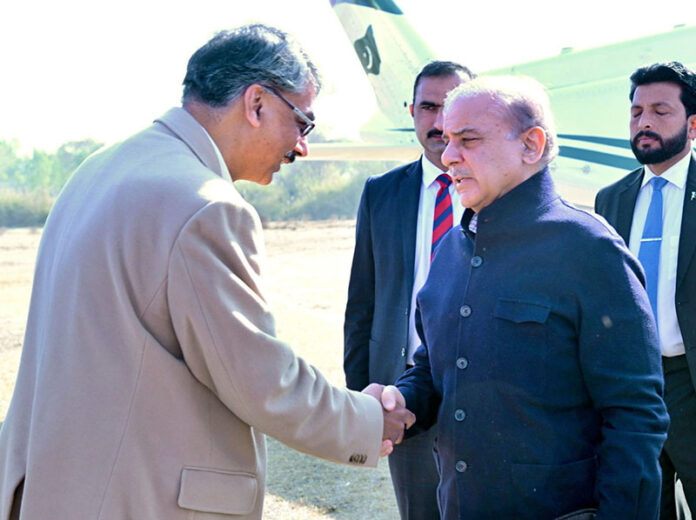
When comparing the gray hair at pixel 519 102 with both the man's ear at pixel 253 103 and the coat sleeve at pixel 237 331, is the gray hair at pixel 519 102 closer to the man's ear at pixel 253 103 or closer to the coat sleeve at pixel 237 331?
the man's ear at pixel 253 103

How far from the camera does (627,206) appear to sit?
3.25 meters

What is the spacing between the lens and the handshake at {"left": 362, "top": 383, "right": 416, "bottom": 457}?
2.15 m

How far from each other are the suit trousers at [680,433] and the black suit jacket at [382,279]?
1078mm

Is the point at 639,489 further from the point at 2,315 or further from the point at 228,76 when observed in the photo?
the point at 2,315

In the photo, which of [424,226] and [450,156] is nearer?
[450,156]

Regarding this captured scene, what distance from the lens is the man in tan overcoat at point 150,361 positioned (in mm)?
1613

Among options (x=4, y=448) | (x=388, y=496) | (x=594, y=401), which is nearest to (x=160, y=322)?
(x=4, y=448)

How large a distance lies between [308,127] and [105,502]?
1.13 m

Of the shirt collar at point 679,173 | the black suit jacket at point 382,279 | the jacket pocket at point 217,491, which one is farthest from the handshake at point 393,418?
the shirt collar at point 679,173

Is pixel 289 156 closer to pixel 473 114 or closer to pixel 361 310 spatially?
pixel 473 114

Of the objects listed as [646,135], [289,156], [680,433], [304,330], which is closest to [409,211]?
[289,156]

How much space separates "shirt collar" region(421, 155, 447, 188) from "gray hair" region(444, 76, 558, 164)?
1097mm

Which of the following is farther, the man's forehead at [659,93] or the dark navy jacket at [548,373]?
the man's forehead at [659,93]

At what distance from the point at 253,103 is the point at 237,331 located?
0.64m
